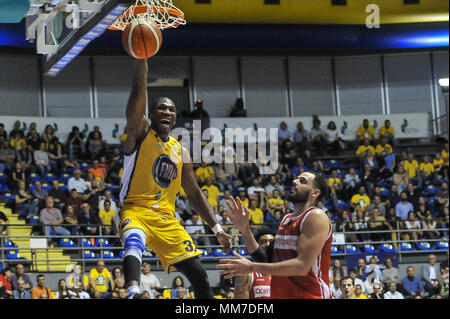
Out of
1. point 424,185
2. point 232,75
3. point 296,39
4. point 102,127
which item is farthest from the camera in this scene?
point 232,75

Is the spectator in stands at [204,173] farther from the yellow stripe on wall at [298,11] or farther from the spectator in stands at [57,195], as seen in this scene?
the yellow stripe on wall at [298,11]

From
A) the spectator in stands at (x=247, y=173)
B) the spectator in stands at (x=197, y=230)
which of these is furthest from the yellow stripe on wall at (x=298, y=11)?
the spectator in stands at (x=197, y=230)

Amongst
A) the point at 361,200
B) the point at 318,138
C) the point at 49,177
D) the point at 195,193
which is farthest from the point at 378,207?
the point at 195,193

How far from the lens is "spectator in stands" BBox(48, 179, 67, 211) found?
16.2m

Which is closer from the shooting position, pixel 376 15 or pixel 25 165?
pixel 25 165

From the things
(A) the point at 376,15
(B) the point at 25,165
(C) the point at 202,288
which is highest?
(A) the point at 376,15

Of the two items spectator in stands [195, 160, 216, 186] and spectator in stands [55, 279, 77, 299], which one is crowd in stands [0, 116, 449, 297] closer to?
spectator in stands [195, 160, 216, 186]

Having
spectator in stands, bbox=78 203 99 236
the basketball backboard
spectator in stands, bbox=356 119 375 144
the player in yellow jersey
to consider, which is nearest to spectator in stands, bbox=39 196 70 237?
spectator in stands, bbox=78 203 99 236

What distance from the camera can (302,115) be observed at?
25719 millimetres

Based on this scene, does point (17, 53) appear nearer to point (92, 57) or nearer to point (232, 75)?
point (92, 57)

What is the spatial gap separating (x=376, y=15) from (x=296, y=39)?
103 inches

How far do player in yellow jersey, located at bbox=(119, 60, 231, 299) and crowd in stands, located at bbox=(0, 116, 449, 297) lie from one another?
23.1 feet
